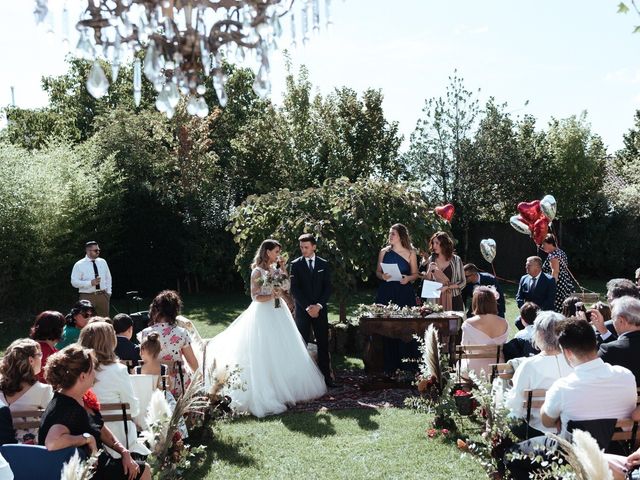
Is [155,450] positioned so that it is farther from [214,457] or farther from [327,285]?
→ [327,285]

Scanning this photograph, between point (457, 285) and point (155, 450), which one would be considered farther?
Result: point (457, 285)

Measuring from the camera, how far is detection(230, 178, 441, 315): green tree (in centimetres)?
1124

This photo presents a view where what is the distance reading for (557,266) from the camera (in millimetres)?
10680

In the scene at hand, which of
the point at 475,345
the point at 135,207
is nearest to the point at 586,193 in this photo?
the point at 135,207

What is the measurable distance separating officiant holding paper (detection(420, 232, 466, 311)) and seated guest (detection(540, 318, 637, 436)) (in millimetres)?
5188

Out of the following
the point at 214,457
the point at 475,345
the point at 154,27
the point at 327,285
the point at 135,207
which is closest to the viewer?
the point at 154,27

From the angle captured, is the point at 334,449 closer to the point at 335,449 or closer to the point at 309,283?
the point at 335,449

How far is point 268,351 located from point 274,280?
33.6 inches

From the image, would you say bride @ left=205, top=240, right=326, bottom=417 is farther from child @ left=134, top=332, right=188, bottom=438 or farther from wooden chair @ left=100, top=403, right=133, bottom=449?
wooden chair @ left=100, top=403, right=133, bottom=449

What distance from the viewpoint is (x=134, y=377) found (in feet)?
18.4

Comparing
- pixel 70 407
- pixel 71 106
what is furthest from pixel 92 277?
pixel 71 106

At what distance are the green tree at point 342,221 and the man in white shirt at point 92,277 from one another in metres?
2.43

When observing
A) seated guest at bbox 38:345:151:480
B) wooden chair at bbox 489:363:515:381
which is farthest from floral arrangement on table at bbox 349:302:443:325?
seated guest at bbox 38:345:151:480

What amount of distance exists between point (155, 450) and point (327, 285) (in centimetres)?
472
